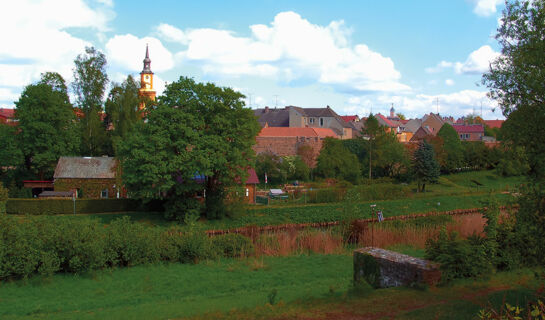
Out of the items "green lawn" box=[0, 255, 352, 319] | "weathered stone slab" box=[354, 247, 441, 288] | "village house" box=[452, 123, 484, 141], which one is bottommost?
"green lawn" box=[0, 255, 352, 319]

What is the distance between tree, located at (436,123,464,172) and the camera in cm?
5409

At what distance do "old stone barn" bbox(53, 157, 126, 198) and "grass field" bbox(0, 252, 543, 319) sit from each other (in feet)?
71.0

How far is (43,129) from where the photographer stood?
132ft

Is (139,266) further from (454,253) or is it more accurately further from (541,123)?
(541,123)

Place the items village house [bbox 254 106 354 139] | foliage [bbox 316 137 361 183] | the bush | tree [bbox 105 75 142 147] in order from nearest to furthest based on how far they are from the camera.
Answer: the bush < tree [bbox 105 75 142 147] < foliage [bbox 316 137 361 183] < village house [bbox 254 106 354 139]

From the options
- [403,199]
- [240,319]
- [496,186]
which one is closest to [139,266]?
[240,319]

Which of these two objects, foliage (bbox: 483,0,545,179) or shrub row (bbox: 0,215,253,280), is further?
shrub row (bbox: 0,215,253,280)

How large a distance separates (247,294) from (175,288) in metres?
2.91

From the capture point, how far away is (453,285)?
11.2 meters

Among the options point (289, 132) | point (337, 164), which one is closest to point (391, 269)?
point (337, 164)

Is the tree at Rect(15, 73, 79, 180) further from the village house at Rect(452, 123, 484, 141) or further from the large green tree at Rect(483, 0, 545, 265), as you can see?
the village house at Rect(452, 123, 484, 141)

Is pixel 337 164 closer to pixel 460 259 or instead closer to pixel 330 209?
pixel 330 209

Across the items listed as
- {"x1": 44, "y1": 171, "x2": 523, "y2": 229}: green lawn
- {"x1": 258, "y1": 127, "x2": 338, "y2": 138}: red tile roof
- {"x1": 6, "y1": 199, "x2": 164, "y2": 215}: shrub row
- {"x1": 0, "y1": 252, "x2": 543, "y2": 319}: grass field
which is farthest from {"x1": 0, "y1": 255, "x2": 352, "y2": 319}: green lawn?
{"x1": 258, "y1": 127, "x2": 338, "y2": 138}: red tile roof

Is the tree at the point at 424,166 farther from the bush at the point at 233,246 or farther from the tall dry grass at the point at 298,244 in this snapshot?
the bush at the point at 233,246
